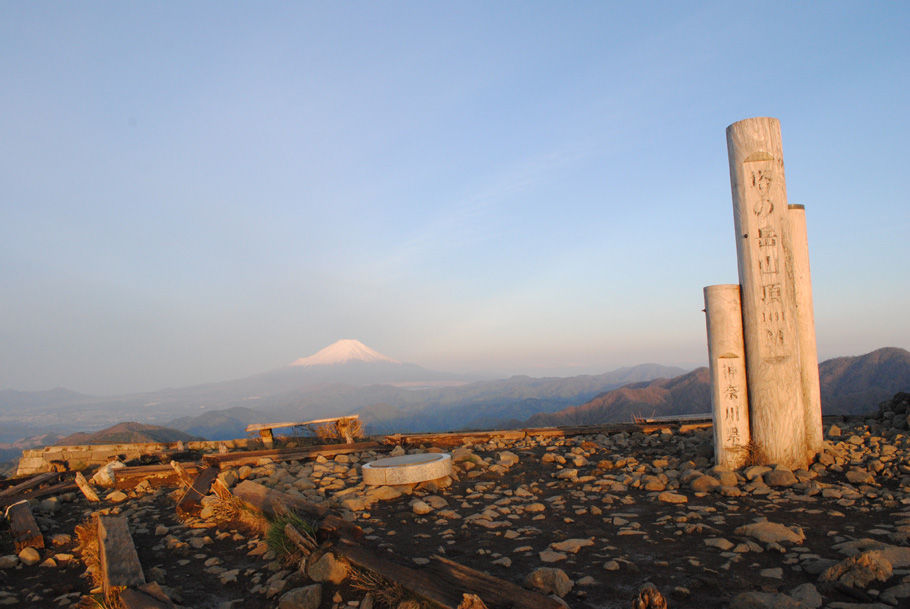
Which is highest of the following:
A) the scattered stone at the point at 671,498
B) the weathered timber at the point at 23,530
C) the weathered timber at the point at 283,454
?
the weathered timber at the point at 283,454

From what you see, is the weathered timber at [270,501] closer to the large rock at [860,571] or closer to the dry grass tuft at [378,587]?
the dry grass tuft at [378,587]

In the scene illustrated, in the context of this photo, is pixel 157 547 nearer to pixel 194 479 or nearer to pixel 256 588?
pixel 256 588

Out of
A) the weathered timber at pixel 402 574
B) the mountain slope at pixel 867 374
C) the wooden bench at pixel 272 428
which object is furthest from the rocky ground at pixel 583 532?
the mountain slope at pixel 867 374

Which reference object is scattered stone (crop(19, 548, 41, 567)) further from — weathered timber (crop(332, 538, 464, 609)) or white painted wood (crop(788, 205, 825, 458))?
white painted wood (crop(788, 205, 825, 458))

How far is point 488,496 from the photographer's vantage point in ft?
24.3

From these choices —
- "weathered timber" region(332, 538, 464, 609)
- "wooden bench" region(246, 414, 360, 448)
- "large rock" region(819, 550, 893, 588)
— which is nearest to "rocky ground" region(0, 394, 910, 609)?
"large rock" region(819, 550, 893, 588)

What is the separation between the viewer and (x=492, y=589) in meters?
3.61

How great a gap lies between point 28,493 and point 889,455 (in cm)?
1378

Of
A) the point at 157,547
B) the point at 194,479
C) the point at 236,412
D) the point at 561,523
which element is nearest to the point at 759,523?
the point at 561,523

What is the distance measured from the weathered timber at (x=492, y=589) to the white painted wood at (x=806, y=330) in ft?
20.2

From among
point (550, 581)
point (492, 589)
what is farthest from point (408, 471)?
point (492, 589)

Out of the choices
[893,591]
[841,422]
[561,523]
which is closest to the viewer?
[893,591]

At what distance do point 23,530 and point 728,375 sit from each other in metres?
9.46

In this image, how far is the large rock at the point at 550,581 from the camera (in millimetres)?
4055
